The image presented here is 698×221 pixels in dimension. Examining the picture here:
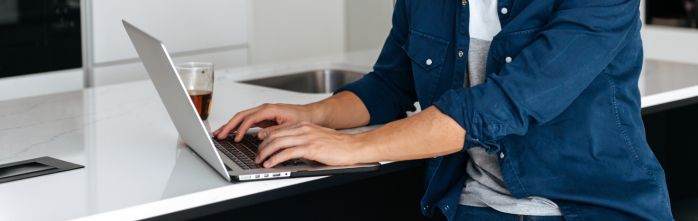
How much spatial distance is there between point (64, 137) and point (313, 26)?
3.02 metres

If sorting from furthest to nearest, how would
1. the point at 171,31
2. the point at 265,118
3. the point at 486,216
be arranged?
the point at 171,31 < the point at 265,118 < the point at 486,216

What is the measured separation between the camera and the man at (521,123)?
1737 mm

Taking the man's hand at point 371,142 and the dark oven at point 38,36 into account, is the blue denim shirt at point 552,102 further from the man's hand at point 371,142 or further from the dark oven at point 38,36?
the dark oven at point 38,36

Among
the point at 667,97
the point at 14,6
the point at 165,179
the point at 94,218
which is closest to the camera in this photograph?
the point at 94,218

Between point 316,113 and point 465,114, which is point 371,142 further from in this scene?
point 316,113

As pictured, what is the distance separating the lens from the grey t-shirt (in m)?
1.87

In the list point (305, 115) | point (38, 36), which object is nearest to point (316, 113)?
point (305, 115)

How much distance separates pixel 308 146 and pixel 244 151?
0.22 meters

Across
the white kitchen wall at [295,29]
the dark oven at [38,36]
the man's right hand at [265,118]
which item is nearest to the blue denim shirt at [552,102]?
the man's right hand at [265,118]

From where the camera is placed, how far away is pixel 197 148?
187 centimetres

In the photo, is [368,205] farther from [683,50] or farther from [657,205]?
[683,50]

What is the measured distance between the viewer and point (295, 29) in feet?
16.6

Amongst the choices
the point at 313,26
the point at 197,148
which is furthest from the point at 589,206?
the point at 313,26

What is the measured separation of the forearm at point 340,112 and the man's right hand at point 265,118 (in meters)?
0.02
